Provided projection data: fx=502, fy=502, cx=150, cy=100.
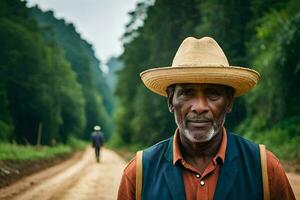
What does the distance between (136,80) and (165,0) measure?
12308mm

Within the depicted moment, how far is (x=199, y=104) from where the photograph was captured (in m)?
2.93

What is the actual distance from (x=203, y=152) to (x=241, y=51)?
28.8 m

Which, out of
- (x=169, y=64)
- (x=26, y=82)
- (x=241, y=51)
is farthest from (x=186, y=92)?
(x=26, y=82)

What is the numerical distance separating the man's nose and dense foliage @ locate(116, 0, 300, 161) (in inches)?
609

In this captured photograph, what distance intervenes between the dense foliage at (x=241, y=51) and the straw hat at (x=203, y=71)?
50.4 ft

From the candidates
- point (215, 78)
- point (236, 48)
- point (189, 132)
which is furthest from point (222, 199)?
point (236, 48)

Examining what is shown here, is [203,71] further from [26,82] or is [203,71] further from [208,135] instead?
[26,82]

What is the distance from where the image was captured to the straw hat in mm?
2891

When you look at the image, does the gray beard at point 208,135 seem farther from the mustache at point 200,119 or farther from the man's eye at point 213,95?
the man's eye at point 213,95

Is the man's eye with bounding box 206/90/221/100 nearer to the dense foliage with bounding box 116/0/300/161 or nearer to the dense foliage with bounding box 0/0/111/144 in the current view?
the dense foliage with bounding box 116/0/300/161

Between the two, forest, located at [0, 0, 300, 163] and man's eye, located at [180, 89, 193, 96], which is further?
forest, located at [0, 0, 300, 163]

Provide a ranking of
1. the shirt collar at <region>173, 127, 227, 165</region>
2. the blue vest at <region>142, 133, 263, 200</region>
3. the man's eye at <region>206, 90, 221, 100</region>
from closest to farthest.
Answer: the blue vest at <region>142, 133, 263, 200</region> < the shirt collar at <region>173, 127, 227, 165</region> < the man's eye at <region>206, 90, 221, 100</region>

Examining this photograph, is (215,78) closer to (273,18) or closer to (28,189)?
(28,189)

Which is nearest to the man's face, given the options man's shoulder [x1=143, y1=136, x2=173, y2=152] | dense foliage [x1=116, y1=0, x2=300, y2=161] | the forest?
man's shoulder [x1=143, y1=136, x2=173, y2=152]
